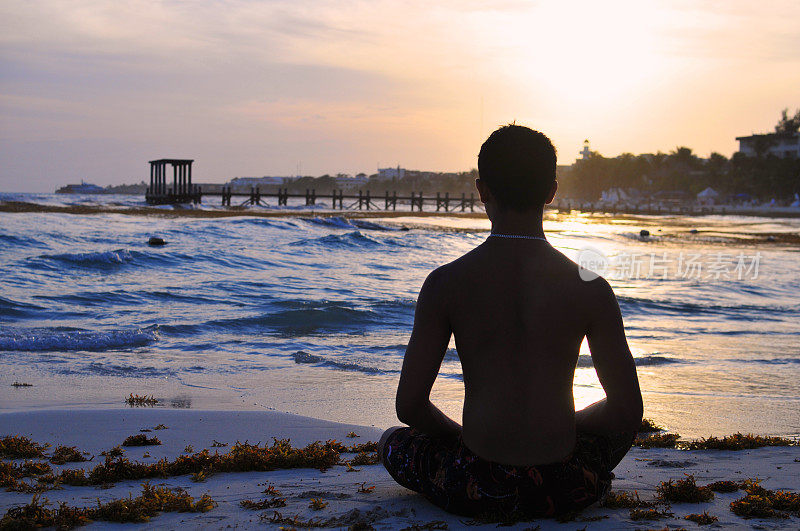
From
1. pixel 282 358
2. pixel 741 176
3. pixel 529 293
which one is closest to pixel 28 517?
pixel 529 293

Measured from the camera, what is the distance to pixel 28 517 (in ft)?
8.77

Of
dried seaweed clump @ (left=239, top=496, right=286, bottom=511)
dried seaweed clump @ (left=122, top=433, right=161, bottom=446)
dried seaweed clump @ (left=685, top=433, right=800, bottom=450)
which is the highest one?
dried seaweed clump @ (left=239, top=496, right=286, bottom=511)

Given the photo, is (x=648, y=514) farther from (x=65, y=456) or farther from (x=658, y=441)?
(x=65, y=456)

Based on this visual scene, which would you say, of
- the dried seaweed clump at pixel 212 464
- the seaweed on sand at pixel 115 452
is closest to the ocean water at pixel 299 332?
the dried seaweed clump at pixel 212 464

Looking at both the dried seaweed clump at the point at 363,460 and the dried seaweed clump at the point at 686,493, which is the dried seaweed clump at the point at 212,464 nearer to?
the dried seaweed clump at the point at 363,460

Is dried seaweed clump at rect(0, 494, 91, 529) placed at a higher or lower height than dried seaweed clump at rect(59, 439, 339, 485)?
higher

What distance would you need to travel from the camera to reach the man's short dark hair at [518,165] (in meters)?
2.44

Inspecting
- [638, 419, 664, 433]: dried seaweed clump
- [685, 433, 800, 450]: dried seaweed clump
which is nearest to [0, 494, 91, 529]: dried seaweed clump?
[685, 433, 800, 450]: dried seaweed clump

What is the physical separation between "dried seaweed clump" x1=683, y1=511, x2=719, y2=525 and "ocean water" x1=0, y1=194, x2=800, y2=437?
2.67 meters

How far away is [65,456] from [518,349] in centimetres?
275

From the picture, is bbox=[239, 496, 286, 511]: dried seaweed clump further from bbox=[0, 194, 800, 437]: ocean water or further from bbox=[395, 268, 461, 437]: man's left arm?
bbox=[0, 194, 800, 437]: ocean water

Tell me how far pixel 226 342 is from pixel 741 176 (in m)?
91.5

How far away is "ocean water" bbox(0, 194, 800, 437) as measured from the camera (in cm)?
618

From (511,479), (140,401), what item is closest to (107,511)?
(511,479)
